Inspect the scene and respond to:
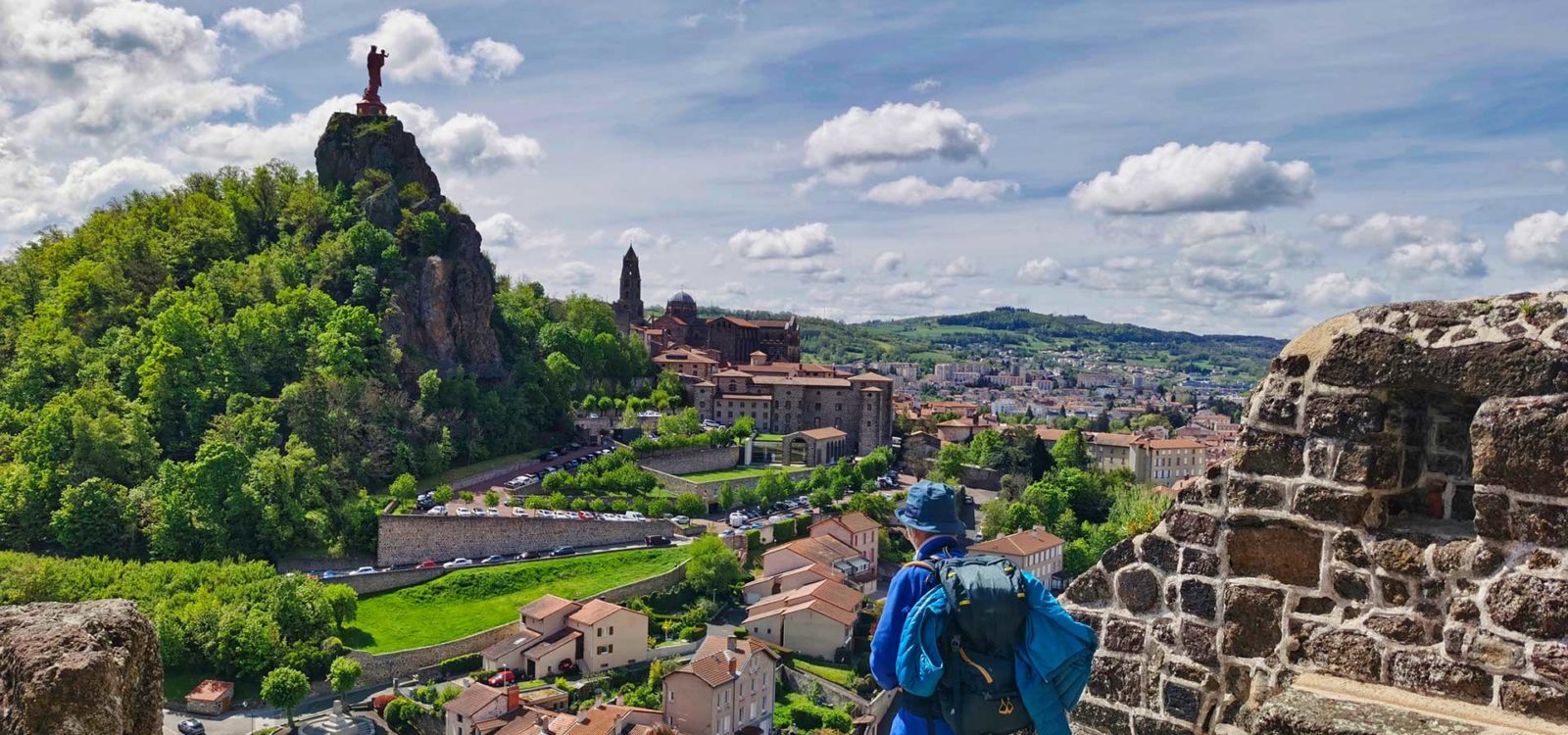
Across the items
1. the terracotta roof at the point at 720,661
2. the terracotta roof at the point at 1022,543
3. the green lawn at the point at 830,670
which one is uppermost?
the terracotta roof at the point at 1022,543

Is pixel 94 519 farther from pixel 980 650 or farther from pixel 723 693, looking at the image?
pixel 980 650

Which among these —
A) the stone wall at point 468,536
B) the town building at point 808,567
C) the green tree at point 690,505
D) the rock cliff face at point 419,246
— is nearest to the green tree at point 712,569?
the town building at point 808,567

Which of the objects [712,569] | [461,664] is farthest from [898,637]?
[712,569]

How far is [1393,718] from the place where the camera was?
3268 mm

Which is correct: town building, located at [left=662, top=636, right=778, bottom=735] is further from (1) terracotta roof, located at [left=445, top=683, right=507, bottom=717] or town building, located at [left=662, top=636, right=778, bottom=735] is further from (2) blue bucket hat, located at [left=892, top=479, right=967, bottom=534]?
(2) blue bucket hat, located at [left=892, top=479, right=967, bottom=534]

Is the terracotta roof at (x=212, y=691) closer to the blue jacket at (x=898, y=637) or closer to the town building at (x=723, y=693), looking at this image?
the town building at (x=723, y=693)

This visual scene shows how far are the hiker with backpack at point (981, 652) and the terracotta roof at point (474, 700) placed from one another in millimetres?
27342

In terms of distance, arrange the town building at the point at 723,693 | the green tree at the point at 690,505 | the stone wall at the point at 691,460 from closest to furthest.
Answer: the town building at the point at 723,693 → the green tree at the point at 690,505 → the stone wall at the point at 691,460

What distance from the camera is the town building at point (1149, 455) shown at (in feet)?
224

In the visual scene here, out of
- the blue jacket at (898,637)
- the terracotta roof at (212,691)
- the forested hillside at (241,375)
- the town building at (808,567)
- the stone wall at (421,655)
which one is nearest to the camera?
the blue jacket at (898,637)

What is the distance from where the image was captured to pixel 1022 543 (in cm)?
4462

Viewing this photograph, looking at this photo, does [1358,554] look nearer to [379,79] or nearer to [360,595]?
[360,595]

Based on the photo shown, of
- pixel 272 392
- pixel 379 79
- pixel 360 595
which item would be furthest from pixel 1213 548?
pixel 379 79

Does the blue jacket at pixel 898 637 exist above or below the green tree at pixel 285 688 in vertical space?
above
